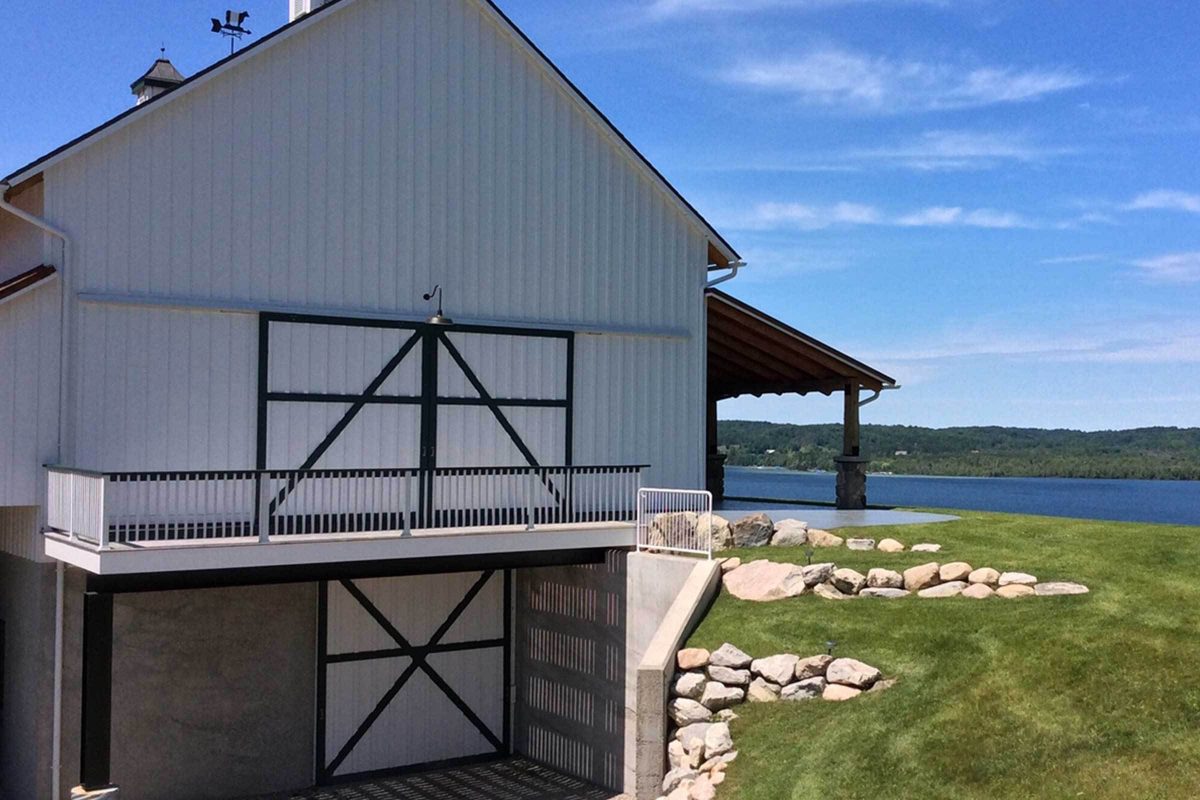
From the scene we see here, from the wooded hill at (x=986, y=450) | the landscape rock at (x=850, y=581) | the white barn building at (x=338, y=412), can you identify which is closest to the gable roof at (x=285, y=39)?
the white barn building at (x=338, y=412)

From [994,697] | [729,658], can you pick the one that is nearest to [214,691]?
[729,658]

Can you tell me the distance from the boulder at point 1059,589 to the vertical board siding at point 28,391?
12.3 meters

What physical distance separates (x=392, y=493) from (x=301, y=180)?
15.1ft

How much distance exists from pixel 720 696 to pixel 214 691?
24.9 feet

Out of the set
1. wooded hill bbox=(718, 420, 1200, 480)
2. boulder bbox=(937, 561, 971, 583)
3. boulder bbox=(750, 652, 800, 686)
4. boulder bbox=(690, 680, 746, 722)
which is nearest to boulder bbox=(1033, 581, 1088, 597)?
boulder bbox=(937, 561, 971, 583)

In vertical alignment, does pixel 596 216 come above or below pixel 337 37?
below

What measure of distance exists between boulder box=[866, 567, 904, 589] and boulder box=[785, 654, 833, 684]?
6.45 feet

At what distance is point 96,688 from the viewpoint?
12.8 metres

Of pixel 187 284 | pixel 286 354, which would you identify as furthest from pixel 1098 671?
pixel 187 284

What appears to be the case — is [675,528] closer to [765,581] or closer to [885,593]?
[765,581]

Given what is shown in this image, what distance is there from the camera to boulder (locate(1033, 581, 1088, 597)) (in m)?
13.5

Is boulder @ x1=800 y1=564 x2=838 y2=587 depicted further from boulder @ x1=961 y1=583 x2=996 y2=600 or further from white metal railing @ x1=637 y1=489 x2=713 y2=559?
boulder @ x1=961 y1=583 x2=996 y2=600

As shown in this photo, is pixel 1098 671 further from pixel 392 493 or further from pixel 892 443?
pixel 892 443

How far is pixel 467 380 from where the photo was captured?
17016mm
